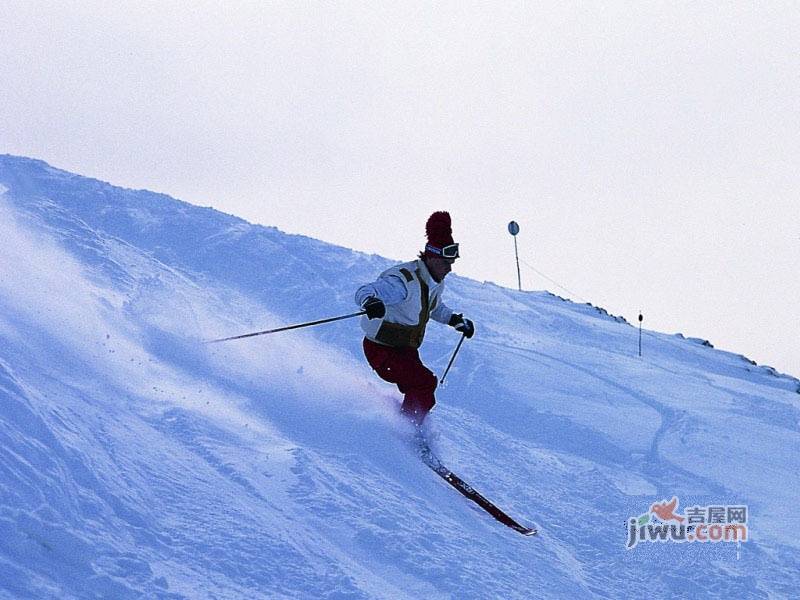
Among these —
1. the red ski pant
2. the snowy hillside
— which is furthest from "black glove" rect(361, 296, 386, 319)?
the snowy hillside

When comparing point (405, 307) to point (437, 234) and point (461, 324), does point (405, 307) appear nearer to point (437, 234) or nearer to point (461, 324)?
point (437, 234)

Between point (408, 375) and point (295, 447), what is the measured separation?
5.22 feet

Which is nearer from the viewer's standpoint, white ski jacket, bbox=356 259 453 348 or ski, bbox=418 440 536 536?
ski, bbox=418 440 536 536

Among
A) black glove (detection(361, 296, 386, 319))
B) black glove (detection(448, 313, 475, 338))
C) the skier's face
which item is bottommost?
black glove (detection(361, 296, 386, 319))

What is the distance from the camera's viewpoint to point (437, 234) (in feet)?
21.8

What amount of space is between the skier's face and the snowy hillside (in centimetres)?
105

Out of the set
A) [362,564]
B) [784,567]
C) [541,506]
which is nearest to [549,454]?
[541,506]

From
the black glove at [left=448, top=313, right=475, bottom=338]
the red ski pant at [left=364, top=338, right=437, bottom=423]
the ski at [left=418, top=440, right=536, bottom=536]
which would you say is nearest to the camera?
the ski at [left=418, top=440, right=536, bottom=536]

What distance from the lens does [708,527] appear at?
6594 millimetres

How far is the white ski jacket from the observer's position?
21.7 feet

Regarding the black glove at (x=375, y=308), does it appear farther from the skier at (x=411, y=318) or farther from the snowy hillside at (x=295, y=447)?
the snowy hillside at (x=295, y=447)

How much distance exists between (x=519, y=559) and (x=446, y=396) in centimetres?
358

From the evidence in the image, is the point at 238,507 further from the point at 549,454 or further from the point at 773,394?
the point at 773,394

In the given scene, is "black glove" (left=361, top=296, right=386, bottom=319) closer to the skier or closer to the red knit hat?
the skier
